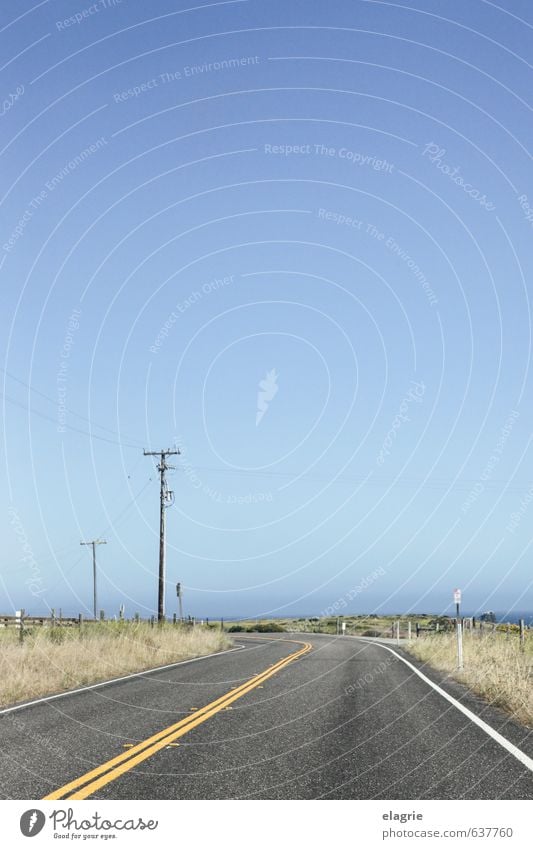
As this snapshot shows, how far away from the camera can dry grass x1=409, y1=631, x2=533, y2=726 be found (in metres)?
14.4

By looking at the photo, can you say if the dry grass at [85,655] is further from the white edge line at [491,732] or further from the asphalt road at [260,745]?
the white edge line at [491,732]

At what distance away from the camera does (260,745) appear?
1009cm

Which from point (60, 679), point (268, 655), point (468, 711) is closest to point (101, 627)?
point (268, 655)

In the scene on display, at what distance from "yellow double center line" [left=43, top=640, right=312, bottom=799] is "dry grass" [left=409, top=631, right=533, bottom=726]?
4737 millimetres

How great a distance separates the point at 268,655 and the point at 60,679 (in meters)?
12.9

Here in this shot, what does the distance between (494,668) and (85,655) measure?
1064cm

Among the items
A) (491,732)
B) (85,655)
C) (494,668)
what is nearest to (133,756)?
(491,732)

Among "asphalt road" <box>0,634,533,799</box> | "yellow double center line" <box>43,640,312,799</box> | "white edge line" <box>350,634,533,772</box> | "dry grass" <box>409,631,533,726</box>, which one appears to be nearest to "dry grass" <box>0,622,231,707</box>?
"asphalt road" <box>0,634,533,799</box>

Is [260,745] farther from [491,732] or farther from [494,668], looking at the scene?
[494,668]

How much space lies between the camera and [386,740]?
34.8 feet
